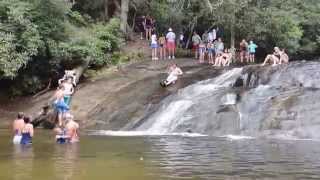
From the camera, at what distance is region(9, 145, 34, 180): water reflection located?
11.4 meters

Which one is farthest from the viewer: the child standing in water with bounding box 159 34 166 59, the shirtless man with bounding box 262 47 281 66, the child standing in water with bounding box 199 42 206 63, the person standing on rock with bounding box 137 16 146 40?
→ the person standing on rock with bounding box 137 16 146 40

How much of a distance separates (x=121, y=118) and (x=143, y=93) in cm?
246

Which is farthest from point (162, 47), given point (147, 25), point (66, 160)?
Answer: point (66, 160)

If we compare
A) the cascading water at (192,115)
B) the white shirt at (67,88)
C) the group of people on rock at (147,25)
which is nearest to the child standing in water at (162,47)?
the group of people on rock at (147,25)

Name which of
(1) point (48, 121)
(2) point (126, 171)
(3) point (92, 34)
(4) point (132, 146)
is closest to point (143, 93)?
(1) point (48, 121)

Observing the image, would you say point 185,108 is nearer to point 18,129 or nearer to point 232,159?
point 18,129

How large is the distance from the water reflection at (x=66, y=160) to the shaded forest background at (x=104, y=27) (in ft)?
32.7

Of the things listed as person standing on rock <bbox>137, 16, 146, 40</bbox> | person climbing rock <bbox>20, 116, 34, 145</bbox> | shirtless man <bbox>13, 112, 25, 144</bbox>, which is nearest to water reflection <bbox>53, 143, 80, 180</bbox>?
person climbing rock <bbox>20, 116, 34, 145</bbox>

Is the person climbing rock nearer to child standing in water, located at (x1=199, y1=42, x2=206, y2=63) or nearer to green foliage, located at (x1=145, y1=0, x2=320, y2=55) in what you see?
child standing in water, located at (x1=199, y1=42, x2=206, y2=63)

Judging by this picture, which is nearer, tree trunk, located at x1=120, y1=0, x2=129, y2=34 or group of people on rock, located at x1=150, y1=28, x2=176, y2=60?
group of people on rock, located at x1=150, y1=28, x2=176, y2=60

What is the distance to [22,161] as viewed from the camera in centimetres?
1343

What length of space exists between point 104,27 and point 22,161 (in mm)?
19609

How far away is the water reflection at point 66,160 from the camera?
1142 cm

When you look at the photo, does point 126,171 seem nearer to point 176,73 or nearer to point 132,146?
point 132,146
